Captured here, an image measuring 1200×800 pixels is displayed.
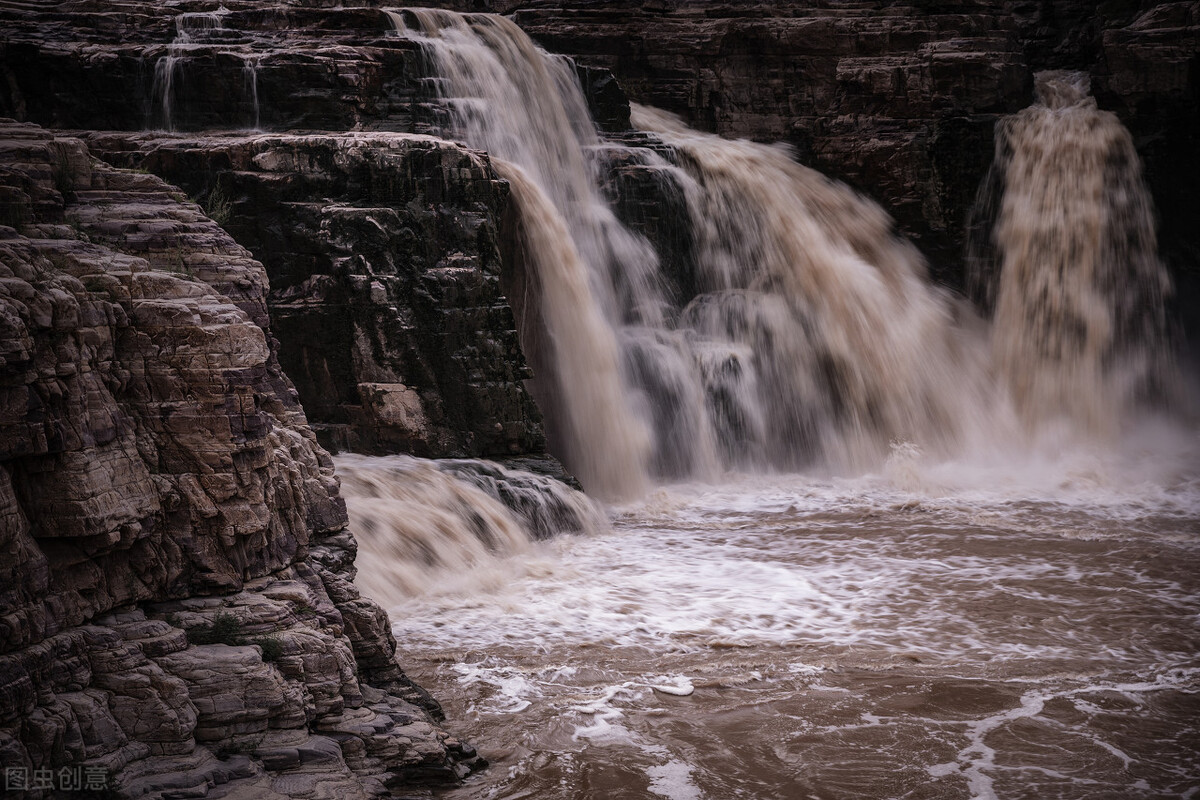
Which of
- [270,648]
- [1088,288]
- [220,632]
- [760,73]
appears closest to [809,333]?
[1088,288]

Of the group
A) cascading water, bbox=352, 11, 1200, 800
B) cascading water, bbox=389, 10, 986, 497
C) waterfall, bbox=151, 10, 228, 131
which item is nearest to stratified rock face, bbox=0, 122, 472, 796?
cascading water, bbox=352, 11, 1200, 800

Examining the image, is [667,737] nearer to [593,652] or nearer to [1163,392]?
[593,652]

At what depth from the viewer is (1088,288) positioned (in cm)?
1473

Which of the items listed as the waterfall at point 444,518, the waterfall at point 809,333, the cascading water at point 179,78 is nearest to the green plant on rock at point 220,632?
the waterfall at point 444,518

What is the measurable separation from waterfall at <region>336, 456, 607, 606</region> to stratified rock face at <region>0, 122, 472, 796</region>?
9.40 feet

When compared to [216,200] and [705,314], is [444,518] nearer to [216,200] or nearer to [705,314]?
[216,200]

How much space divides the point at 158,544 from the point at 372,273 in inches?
235

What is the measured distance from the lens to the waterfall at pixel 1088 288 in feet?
47.9

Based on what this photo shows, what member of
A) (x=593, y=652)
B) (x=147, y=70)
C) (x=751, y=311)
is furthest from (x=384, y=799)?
(x=751, y=311)

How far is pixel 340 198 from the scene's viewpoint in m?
10.2

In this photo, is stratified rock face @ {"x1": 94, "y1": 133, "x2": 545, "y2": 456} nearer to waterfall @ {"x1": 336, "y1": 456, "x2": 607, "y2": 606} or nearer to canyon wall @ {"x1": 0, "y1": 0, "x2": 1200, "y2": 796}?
canyon wall @ {"x1": 0, "y1": 0, "x2": 1200, "y2": 796}

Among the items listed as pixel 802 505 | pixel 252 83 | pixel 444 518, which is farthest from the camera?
pixel 802 505

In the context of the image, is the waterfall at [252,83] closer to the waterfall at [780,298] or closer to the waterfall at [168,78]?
the waterfall at [168,78]

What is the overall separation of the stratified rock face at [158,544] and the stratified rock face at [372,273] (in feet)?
14.8
